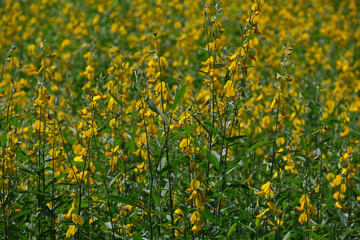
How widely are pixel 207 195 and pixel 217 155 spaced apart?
0.27 metres

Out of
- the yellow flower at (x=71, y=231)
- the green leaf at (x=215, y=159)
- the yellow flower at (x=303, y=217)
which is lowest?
the yellow flower at (x=303, y=217)

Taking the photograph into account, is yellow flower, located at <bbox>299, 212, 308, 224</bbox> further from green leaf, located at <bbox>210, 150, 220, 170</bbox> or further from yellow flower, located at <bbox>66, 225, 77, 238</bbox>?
yellow flower, located at <bbox>66, 225, 77, 238</bbox>

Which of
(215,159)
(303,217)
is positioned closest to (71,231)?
(215,159)

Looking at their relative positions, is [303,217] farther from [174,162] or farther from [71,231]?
[71,231]

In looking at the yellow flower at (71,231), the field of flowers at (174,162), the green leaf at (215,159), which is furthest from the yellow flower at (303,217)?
the yellow flower at (71,231)

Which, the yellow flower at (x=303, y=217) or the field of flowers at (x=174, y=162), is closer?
the field of flowers at (x=174, y=162)

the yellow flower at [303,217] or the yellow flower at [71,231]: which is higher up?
the yellow flower at [71,231]

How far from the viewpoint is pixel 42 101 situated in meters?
2.97

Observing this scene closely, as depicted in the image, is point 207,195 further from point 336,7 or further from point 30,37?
point 336,7

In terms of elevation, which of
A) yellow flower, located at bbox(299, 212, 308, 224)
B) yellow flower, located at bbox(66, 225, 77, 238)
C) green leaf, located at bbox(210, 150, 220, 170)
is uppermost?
green leaf, located at bbox(210, 150, 220, 170)

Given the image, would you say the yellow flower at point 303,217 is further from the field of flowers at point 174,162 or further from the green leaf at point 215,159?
the green leaf at point 215,159

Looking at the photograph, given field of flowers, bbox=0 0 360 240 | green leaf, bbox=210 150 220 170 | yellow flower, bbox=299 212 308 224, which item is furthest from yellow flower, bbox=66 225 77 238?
yellow flower, bbox=299 212 308 224

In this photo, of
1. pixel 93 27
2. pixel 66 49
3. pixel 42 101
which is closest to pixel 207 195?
pixel 42 101

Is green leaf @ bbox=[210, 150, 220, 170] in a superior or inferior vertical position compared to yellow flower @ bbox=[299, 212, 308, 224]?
superior
